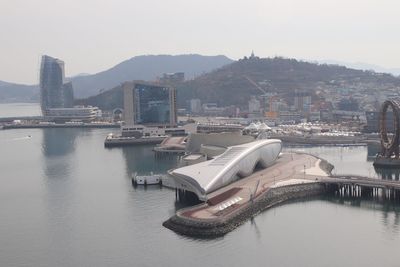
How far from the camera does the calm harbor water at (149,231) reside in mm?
23812

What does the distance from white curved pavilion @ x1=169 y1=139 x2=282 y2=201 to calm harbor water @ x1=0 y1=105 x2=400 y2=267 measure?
5.18 feet

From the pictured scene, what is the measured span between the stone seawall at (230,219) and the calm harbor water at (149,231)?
45 cm

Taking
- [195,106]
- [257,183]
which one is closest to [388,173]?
[257,183]

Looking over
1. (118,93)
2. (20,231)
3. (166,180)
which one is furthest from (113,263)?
(118,93)

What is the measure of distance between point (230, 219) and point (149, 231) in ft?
12.5

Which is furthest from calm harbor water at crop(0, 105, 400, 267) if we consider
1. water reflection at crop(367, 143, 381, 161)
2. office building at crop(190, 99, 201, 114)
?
office building at crop(190, 99, 201, 114)

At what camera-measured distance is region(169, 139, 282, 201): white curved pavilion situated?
32938mm

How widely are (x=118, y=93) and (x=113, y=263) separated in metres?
117

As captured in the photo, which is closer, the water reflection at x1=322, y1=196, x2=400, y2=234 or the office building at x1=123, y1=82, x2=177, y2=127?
the water reflection at x1=322, y1=196, x2=400, y2=234

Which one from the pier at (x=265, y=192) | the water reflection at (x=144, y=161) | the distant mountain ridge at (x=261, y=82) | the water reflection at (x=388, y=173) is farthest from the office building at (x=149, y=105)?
the distant mountain ridge at (x=261, y=82)

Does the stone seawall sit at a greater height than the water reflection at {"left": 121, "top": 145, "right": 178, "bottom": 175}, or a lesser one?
lesser

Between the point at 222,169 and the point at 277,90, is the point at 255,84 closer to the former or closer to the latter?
the point at 277,90

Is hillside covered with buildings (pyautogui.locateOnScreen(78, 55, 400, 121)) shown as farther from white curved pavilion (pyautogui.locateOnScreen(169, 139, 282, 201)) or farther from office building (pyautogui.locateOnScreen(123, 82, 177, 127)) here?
white curved pavilion (pyautogui.locateOnScreen(169, 139, 282, 201))

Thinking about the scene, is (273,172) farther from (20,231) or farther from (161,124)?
(161,124)
